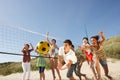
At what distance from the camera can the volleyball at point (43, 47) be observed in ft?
33.7

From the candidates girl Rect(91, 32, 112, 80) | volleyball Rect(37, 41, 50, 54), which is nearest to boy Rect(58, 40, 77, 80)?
Answer: girl Rect(91, 32, 112, 80)

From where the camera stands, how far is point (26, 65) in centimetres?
1066

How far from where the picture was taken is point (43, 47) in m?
10.4

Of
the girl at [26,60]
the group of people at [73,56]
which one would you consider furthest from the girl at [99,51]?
the girl at [26,60]

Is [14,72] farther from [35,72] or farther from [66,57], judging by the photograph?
[66,57]

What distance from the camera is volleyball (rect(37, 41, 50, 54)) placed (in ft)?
33.7

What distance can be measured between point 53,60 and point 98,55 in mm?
2217

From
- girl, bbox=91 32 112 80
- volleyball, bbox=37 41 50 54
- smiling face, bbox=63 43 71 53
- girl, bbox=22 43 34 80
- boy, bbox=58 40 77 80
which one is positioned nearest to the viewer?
boy, bbox=58 40 77 80

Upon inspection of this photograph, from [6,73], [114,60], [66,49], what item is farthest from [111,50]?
[66,49]

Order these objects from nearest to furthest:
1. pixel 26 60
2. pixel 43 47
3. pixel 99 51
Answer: pixel 99 51
pixel 43 47
pixel 26 60

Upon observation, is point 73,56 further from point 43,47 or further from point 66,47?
point 43,47

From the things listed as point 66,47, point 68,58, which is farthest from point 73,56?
point 66,47

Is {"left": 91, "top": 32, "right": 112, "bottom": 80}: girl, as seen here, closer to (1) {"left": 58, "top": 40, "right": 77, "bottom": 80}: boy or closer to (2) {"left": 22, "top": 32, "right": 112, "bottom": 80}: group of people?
(2) {"left": 22, "top": 32, "right": 112, "bottom": 80}: group of people

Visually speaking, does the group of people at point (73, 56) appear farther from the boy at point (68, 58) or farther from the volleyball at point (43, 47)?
the volleyball at point (43, 47)
